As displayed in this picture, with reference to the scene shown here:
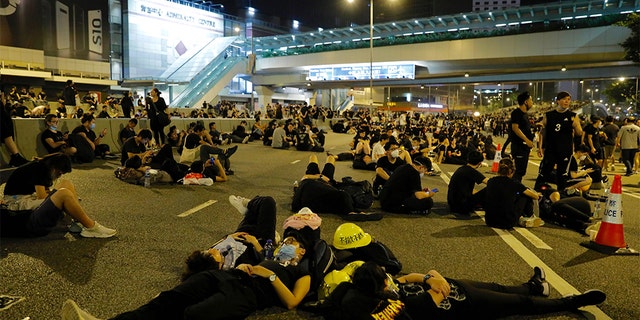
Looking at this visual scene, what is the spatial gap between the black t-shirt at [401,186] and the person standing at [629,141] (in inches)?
404

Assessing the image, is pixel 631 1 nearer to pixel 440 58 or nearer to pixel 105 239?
pixel 440 58

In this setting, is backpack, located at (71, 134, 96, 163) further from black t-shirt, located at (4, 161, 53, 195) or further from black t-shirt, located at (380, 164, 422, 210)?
black t-shirt, located at (380, 164, 422, 210)

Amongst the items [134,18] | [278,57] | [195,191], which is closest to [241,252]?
[195,191]

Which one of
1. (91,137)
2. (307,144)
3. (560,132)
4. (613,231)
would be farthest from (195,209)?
(307,144)

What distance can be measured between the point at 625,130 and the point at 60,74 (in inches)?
1430

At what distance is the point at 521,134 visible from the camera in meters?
8.29

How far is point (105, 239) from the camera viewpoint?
5.89 m

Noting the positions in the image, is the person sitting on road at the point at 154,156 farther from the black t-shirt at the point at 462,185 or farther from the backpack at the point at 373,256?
the backpack at the point at 373,256

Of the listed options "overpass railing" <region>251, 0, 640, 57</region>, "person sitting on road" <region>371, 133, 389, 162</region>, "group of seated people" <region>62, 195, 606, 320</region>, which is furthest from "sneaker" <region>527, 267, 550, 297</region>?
"overpass railing" <region>251, 0, 640, 57</region>

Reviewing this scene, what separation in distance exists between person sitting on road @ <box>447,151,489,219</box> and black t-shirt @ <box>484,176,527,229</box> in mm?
754

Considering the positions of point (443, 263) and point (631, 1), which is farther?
point (631, 1)

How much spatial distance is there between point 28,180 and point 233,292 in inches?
162

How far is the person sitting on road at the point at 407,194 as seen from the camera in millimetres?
7750

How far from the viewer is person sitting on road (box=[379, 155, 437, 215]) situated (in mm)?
7750
